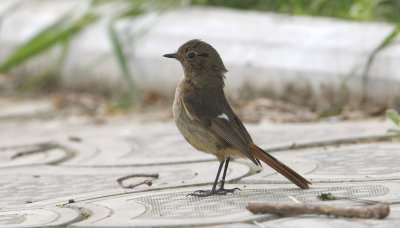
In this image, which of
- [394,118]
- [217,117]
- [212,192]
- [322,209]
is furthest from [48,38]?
[322,209]

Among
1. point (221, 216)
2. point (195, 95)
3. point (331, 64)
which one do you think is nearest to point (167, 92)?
point (331, 64)

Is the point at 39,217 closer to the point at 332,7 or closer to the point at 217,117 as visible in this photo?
the point at 217,117

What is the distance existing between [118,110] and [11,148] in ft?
5.66

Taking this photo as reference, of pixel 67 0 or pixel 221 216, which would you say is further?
pixel 67 0

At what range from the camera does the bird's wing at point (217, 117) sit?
4375mm

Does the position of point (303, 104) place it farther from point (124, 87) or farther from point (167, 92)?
point (124, 87)

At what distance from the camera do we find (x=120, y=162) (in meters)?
5.39

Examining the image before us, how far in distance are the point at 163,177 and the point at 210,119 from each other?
0.52m

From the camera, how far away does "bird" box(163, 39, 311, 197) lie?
4.27 meters

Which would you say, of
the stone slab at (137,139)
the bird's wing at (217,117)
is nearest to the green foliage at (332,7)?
the stone slab at (137,139)

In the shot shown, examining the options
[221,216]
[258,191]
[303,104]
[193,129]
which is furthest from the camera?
[303,104]

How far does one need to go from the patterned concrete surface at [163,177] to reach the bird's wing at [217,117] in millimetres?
233

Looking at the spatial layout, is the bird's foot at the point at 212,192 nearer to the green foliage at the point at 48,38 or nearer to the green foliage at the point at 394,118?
the green foliage at the point at 394,118

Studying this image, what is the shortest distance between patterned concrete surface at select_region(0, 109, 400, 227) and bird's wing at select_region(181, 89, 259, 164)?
0.23m
